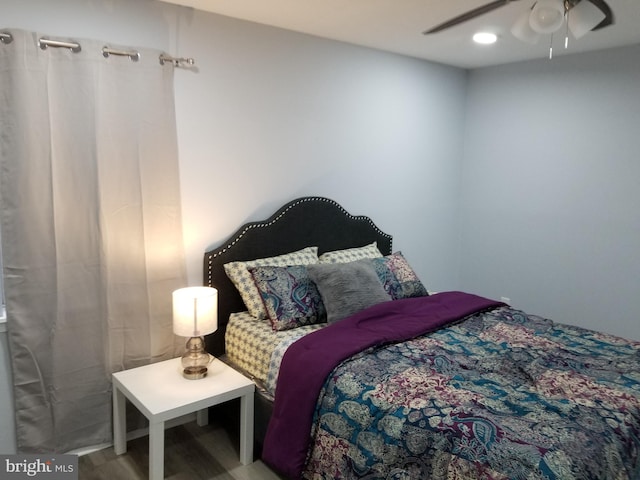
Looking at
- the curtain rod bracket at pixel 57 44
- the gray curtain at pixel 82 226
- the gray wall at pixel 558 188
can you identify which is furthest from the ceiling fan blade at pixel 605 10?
the curtain rod bracket at pixel 57 44

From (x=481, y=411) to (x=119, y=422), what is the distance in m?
1.82

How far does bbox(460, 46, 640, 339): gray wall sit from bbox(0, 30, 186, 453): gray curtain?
2865 millimetres

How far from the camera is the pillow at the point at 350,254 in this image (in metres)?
3.40

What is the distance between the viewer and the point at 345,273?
9.72ft

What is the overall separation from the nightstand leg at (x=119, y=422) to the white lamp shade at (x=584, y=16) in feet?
8.85

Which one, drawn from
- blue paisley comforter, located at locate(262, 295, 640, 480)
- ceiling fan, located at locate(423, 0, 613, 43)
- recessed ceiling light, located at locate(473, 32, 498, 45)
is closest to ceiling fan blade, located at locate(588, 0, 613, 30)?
ceiling fan, located at locate(423, 0, 613, 43)

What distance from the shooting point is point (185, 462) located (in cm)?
257

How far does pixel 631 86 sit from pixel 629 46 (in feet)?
0.90

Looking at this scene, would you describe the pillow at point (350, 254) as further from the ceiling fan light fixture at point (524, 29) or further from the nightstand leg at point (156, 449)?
the ceiling fan light fixture at point (524, 29)

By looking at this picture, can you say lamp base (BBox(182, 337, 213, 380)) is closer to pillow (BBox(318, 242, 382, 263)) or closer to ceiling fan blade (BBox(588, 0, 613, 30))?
pillow (BBox(318, 242, 382, 263))

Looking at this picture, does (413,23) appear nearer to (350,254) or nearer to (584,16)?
(584,16)

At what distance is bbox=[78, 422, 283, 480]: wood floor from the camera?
2.46 metres

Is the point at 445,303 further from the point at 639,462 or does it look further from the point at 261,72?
the point at 261,72

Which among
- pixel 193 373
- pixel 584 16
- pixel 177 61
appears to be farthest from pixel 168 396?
pixel 584 16
